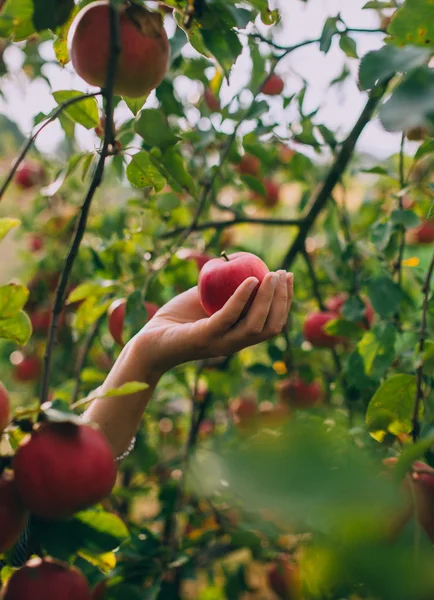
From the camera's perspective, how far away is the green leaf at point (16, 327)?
0.73 meters

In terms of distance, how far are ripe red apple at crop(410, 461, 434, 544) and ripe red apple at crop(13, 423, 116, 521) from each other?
31cm

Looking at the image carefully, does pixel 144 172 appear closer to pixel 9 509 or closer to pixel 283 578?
pixel 9 509

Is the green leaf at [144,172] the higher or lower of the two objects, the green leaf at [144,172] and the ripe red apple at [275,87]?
the lower

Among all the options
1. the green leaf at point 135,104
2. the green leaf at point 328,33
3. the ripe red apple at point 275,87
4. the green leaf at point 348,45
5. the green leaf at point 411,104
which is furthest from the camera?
the ripe red apple at point 275,87

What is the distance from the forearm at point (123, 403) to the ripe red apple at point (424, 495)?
40 centimetres

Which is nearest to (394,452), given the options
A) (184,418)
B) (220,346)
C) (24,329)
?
(220,346)

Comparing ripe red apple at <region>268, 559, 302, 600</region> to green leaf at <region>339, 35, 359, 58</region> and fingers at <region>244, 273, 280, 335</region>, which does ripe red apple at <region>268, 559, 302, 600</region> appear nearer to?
fingers at <region>244, 273, 280, 335</region>

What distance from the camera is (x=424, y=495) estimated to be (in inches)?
25.4

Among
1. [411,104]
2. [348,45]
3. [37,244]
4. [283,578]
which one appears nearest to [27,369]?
[37,244]

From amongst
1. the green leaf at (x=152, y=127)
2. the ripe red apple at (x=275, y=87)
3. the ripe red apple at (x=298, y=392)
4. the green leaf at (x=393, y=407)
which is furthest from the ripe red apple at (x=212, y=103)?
the green leaf at (x=393, y=407)

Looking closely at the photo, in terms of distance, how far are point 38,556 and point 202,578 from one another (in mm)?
2540

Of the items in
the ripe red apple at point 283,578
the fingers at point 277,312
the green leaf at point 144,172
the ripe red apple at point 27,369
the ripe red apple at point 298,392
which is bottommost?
the ripe red apple at point 283,578

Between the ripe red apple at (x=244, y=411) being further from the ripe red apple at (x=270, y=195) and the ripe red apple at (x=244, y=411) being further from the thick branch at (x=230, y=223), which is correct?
the ripe red apple at (x=270, y=195)

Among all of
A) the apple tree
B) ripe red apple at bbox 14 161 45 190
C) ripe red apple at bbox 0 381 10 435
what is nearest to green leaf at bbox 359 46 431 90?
the apple tree
